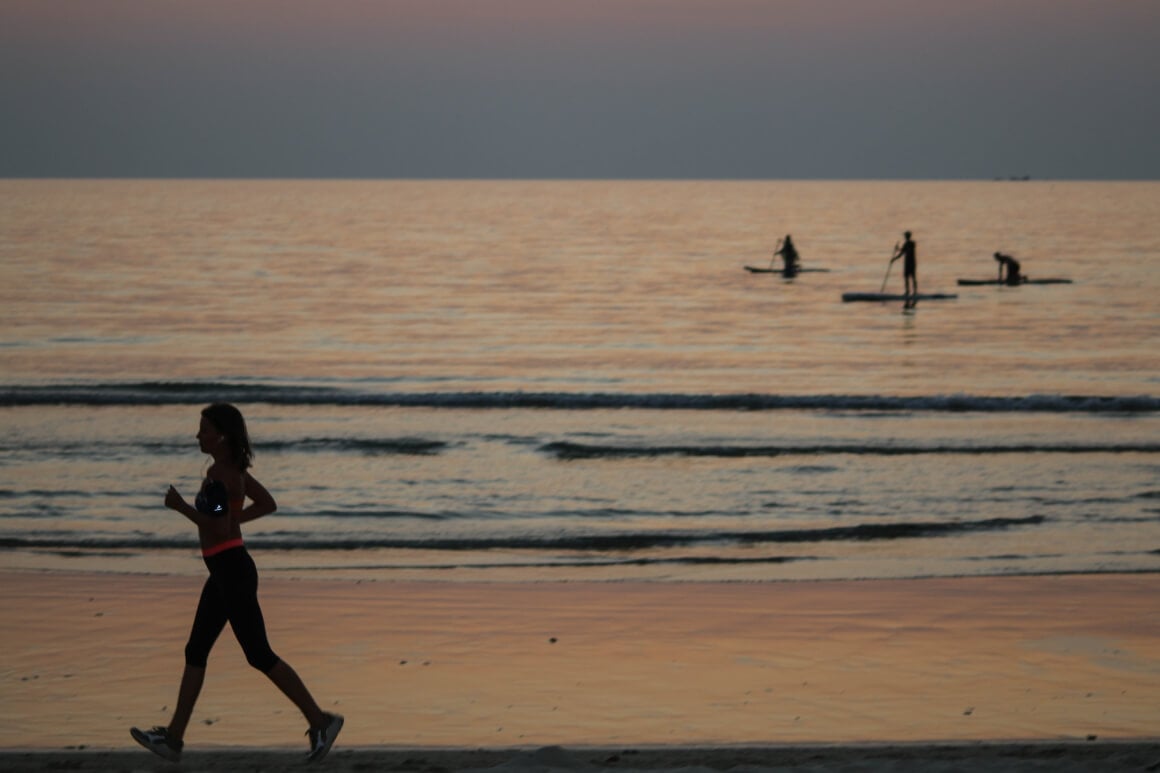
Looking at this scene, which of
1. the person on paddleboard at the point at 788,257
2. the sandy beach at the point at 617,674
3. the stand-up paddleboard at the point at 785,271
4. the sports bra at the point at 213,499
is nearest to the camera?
the sports bra at the point at 213,499

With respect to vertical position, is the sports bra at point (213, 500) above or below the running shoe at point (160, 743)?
above

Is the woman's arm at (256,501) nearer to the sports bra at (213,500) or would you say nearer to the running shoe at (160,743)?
the sports bra at (213,500)

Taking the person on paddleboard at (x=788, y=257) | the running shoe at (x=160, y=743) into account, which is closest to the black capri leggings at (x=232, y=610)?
the running shoe at (x=160, y=743)

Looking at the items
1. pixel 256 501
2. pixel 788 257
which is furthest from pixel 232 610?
pixel 788 257

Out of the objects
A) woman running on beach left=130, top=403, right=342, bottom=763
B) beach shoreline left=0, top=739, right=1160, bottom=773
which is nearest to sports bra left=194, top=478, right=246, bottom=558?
woman running on beach left=130, top=403, right=342, bottom=763

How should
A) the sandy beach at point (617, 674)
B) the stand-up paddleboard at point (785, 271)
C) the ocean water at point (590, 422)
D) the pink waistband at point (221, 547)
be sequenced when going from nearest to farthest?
the pink waistband at point (221, 547)
the sandy beach at point (617, 674)
the ocean water at point (590, 422)
the stand-up paddleboard at point (785, 271)

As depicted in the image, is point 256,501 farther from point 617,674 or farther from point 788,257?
point 788,257

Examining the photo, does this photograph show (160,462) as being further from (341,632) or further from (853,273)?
(853,273)

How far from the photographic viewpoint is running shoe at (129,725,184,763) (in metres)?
6.38

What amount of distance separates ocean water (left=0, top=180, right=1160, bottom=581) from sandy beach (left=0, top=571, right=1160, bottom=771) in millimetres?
990

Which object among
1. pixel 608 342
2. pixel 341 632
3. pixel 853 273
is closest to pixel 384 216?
pixel 853 273

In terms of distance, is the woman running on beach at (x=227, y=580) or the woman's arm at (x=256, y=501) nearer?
the woman running on beach at (x=227, y=580)

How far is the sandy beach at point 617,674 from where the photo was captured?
6684 mm

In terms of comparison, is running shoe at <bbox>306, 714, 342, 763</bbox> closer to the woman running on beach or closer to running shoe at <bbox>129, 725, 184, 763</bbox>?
the woman running on beach
